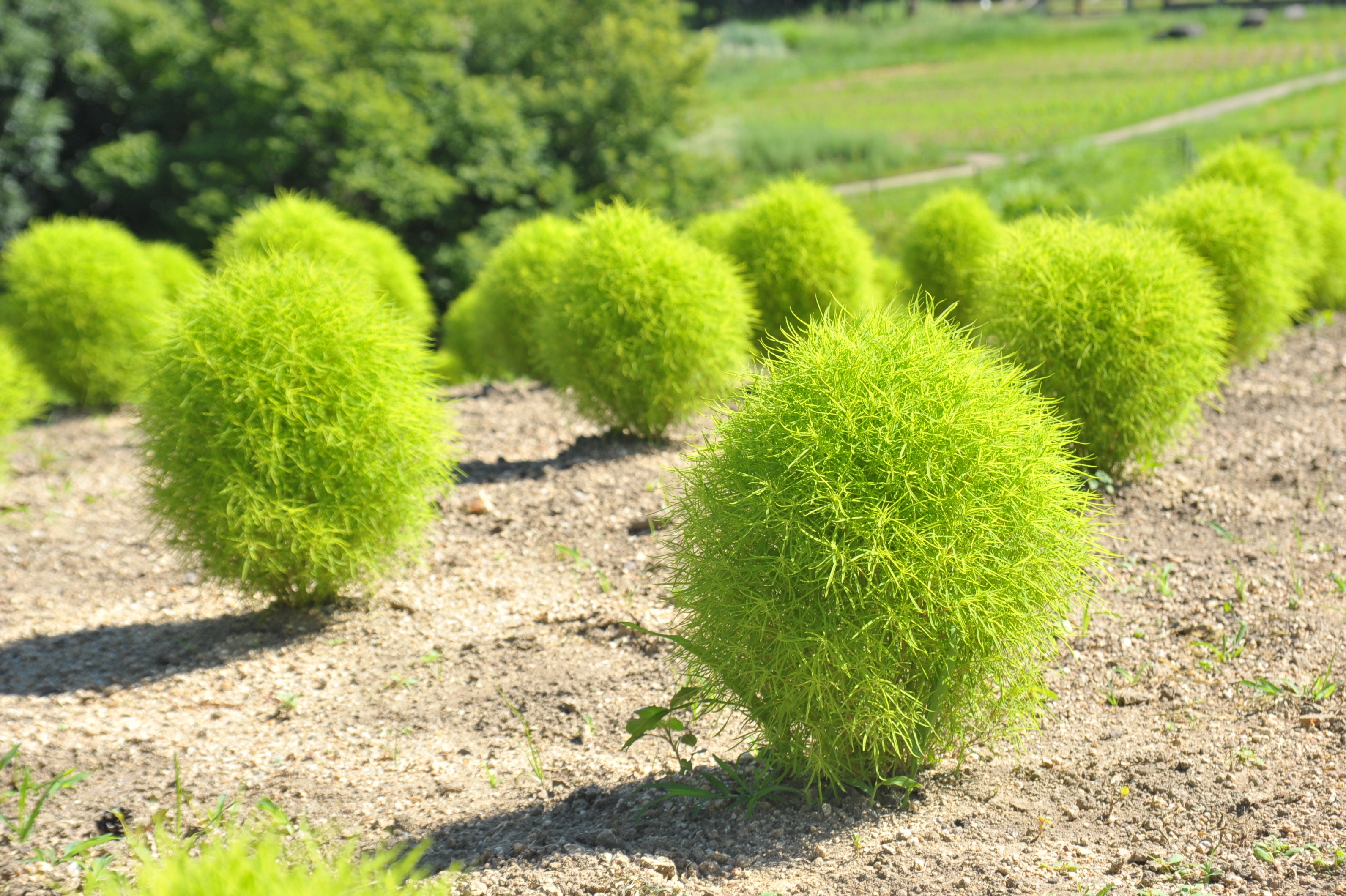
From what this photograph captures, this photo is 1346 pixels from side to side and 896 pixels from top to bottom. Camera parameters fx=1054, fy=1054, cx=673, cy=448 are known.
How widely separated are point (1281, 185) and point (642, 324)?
19.8ft

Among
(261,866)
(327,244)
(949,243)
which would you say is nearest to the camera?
(261,866)

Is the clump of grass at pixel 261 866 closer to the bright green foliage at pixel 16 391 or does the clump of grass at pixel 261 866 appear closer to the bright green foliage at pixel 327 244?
the bright green foliage at pixel 327 244

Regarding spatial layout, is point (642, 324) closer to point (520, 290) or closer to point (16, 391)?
point (520, 290)

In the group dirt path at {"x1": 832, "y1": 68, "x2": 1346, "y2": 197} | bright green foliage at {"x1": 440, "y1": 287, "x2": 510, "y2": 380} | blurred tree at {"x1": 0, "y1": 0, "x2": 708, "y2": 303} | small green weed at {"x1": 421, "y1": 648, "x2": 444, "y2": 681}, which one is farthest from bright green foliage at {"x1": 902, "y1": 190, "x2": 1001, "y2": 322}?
dirt path at {"x1": 832, "y1": 68, "x2": 1346, "y2": 197}

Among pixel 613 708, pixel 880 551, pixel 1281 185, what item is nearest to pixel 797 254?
pixel 1281 185

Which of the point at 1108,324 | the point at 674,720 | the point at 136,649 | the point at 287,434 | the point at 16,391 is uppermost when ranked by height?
the point at 1108,324

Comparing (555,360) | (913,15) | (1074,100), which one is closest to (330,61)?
(555,360)

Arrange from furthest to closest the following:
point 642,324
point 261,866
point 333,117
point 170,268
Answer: point 333,117
point 170,268
point 642,324
point 261,866

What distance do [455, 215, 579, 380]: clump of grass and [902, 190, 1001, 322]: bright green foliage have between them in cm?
322

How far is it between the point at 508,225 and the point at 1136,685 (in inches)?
625

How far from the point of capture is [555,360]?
6.62 metres

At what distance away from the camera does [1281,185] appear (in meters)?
8.84

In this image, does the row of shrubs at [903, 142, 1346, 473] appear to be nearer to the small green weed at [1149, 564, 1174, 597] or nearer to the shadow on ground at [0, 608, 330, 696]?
the small green weed at [1149, 564, 1174, 597]

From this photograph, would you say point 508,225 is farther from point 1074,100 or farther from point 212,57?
point 1074,100
